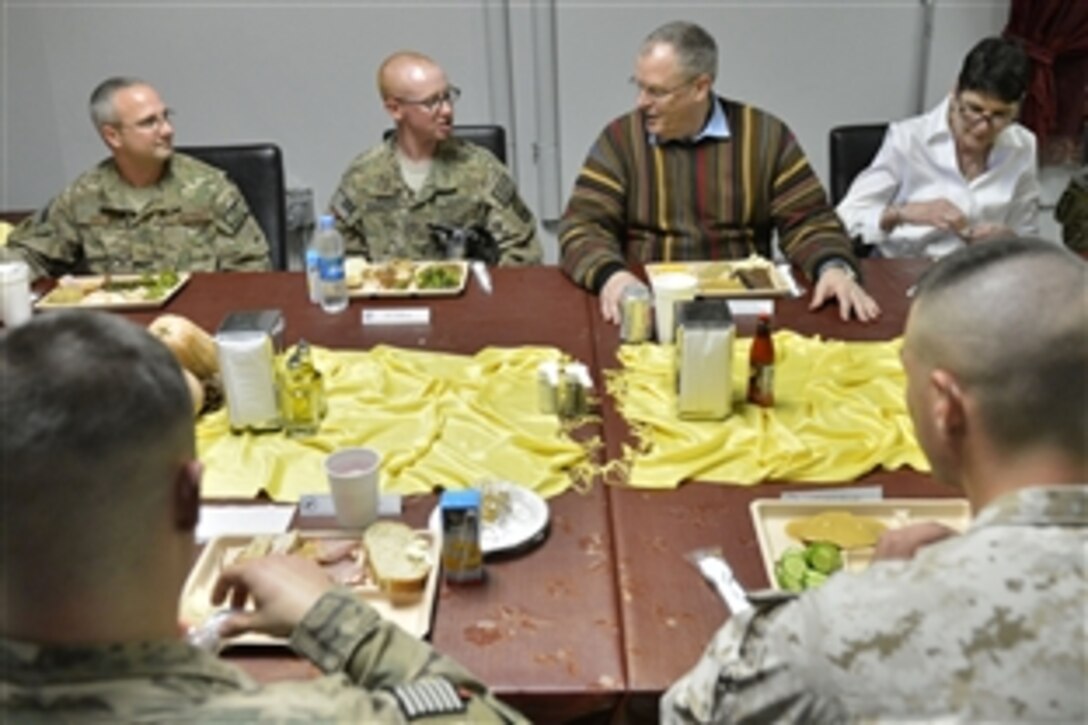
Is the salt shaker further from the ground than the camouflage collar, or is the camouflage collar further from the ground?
the camouflage collar

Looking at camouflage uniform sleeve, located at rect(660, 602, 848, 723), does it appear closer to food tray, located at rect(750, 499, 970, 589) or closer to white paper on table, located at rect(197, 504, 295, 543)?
food tray, located at rect(750, 499, 970, 589)

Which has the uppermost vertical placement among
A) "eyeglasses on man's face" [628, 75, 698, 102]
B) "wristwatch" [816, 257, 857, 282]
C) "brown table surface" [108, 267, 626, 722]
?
"eyeglasses on man's face" [628, 75, 698, 102]

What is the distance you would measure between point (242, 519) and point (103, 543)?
75 cm

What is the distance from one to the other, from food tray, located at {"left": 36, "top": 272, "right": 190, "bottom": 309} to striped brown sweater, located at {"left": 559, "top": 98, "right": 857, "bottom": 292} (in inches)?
37.4

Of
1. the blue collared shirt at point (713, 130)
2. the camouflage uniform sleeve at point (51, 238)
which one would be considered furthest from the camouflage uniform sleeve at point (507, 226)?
the camouflage uniform sleeve at point (51, 238)

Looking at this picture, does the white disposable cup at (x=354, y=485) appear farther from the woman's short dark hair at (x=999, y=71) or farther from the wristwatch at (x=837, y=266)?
the woman's short dark hair at (x=999, y=71)

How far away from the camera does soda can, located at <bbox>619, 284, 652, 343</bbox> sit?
210 cm

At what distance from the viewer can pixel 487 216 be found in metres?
2.99

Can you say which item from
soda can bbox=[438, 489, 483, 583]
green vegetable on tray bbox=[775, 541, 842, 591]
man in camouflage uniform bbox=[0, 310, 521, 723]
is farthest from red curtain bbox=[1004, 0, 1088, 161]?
man in camouflage uniform bbox=[0, 310, 521, 723]

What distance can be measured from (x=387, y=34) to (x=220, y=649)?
2939mm

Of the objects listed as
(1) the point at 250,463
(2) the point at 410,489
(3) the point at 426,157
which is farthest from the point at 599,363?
(3) the point at 426,157

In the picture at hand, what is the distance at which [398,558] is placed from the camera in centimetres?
140

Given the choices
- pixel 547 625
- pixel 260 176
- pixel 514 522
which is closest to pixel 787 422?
pixel 514 522

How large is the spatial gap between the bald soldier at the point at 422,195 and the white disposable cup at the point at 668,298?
3.07 feet
